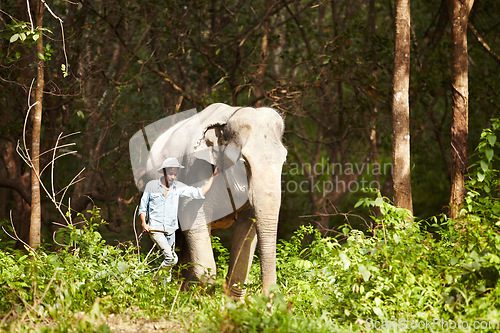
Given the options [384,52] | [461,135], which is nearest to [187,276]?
[461,135]

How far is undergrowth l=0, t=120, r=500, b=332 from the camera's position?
4.61m

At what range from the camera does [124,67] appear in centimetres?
1021

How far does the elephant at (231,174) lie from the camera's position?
5.52 meters

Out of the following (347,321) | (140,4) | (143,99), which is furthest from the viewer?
(143,99)

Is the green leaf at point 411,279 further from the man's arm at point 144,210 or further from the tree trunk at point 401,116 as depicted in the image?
the man's arm at point 144,210

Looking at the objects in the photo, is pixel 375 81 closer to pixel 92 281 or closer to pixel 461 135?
pixel 461 135

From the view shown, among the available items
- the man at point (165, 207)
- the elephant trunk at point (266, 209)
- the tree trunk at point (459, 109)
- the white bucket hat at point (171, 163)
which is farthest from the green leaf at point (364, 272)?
the tree trunk at point (459, 109)

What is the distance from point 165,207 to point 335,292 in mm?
1781

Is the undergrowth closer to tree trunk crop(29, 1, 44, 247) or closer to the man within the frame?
Result: the man

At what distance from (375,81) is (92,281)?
21.1ft

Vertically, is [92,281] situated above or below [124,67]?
below

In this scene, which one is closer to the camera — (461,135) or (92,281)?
(92,281)

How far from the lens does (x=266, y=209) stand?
5.38 meters

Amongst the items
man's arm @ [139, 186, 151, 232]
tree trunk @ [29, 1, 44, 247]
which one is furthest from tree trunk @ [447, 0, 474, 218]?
tree trunk @ [29, 1, 44, 247]
